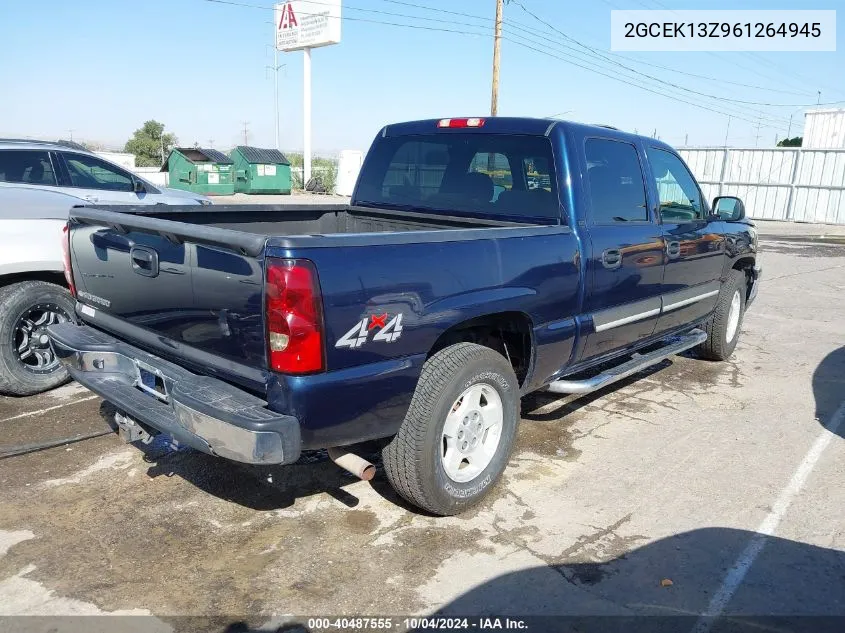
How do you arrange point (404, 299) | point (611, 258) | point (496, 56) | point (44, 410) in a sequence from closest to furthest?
point (404, 299) → point (611, 258) → point (44, 410) → point (496, 56)

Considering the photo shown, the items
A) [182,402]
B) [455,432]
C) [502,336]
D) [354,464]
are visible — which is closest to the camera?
[182,402]

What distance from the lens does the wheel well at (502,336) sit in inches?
139

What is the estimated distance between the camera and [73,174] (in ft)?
24.3

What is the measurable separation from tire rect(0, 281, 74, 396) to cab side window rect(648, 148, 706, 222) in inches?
170

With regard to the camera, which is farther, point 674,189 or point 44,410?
point 674,189

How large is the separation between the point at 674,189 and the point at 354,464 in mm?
3582

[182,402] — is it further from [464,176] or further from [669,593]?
[464,176]

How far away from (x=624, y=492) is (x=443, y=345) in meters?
1.38

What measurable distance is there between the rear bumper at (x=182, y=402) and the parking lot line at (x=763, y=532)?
182cm

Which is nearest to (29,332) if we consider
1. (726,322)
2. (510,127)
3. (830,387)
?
(510,127)

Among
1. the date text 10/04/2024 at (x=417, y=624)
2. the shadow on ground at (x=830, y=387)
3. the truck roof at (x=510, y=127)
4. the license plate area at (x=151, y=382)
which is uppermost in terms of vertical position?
the truck roof at (x=510, y=127)

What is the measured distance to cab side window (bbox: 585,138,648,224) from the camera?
4.33m

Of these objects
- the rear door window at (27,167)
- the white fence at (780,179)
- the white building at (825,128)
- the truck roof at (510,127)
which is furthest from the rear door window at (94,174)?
the white building at (825,128)

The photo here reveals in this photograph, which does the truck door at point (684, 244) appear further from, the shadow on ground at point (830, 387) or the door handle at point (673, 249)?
the shadow on ground at point (830, 387)
